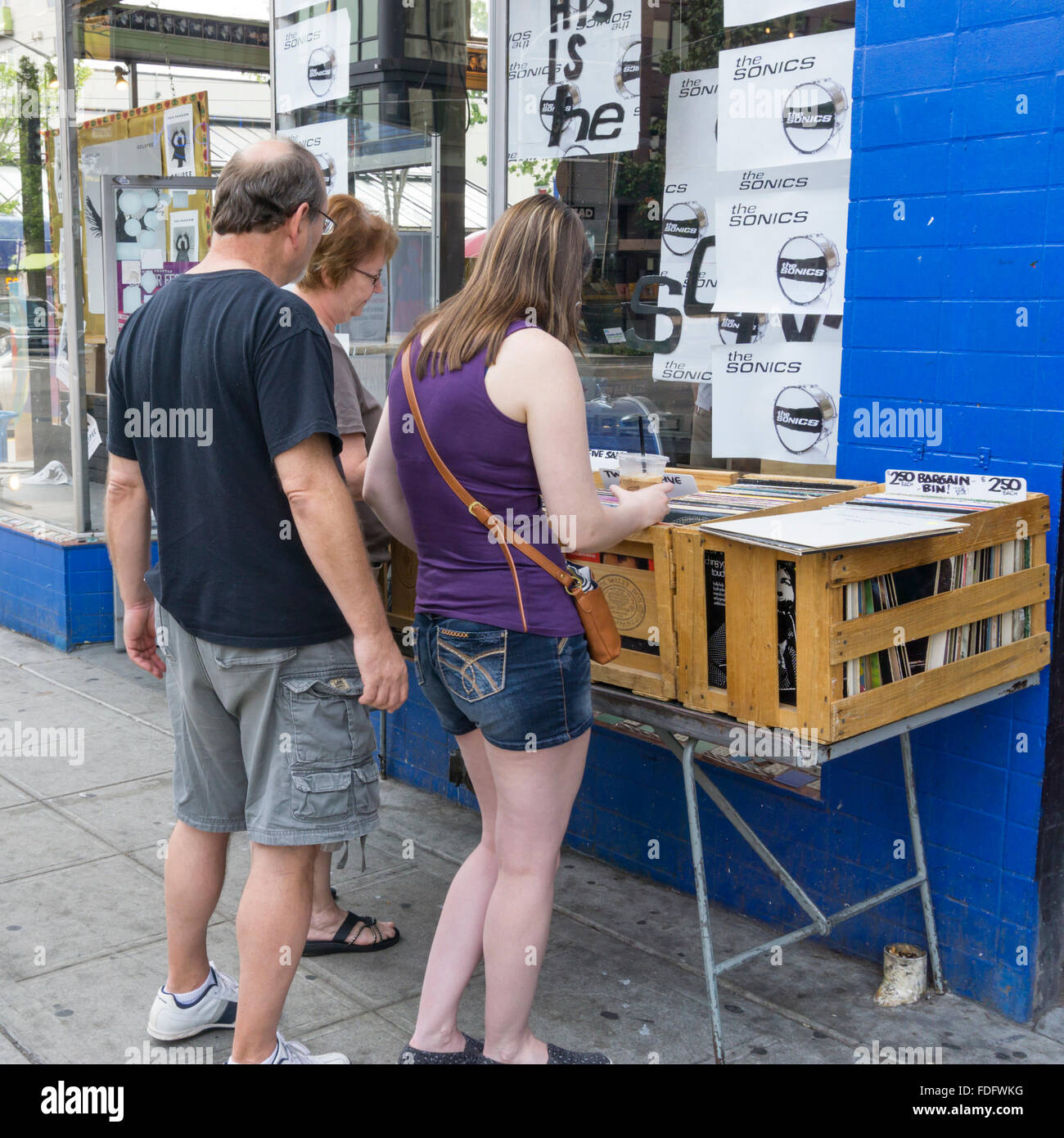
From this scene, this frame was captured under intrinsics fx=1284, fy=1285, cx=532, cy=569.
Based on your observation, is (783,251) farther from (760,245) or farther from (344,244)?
(344,244)

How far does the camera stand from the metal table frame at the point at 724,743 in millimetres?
2895

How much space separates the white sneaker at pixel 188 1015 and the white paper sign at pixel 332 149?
3.55 metres

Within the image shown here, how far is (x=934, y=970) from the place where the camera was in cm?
A: 350

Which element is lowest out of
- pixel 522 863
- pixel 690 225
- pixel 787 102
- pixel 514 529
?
pixel 522 863

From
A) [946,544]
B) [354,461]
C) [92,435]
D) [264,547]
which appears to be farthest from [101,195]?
[946,544]

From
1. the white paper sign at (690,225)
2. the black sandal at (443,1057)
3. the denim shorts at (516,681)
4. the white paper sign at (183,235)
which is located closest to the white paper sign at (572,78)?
the white paper sign at (690,225)

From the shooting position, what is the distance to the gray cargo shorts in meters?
2.81

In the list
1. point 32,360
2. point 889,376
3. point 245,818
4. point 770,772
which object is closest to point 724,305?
point 889,376

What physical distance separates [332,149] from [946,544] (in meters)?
3.73

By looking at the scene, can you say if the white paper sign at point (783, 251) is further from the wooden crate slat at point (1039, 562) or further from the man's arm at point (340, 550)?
the man's arm at point (340, 550)

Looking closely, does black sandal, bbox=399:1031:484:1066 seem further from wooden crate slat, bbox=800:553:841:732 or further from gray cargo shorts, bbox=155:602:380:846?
wooden crate slat, bbox=800:553:841:732

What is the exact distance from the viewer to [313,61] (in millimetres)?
5684

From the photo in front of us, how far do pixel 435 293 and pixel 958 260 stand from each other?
101 inches
